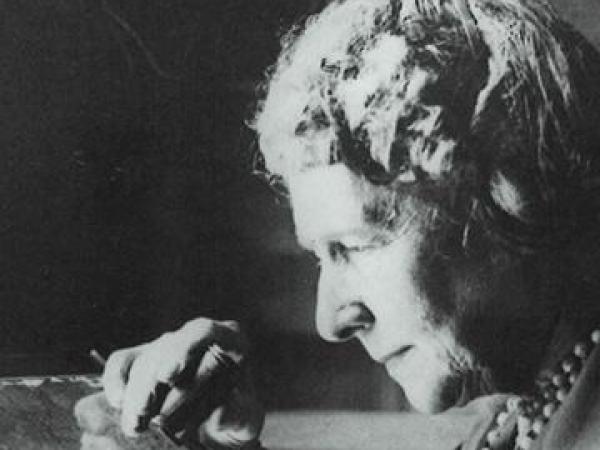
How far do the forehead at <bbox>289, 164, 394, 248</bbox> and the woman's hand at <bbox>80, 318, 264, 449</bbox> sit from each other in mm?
161

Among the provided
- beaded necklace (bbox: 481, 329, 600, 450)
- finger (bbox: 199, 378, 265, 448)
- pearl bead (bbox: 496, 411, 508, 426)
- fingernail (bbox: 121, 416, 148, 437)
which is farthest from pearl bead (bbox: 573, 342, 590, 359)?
fingernail (bbox: 121, 416, 148, 437)

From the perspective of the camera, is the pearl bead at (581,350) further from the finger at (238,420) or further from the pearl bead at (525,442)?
the finger at (238,420)

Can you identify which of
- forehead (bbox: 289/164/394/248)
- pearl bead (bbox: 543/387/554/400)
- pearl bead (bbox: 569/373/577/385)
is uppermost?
forehead (bbox: 289/164/394/248)

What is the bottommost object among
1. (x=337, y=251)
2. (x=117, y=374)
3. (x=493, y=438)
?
(x=493, y=438)

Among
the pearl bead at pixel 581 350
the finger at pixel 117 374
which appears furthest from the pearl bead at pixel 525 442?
the finger at pixel 117 374

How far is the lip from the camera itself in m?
1.13

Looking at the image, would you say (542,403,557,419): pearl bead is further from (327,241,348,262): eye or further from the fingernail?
the fingernail

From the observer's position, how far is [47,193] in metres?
1.06

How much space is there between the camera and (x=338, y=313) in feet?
3.72

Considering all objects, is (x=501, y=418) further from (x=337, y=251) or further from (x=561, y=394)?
(x=337, y=251)

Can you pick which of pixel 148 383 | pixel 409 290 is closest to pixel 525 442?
pixel 409 290

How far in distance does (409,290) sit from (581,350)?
22cm

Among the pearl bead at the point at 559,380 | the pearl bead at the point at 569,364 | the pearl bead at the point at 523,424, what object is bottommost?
the pearl bead at the point at 523,424

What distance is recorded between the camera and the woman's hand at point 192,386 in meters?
1.06
